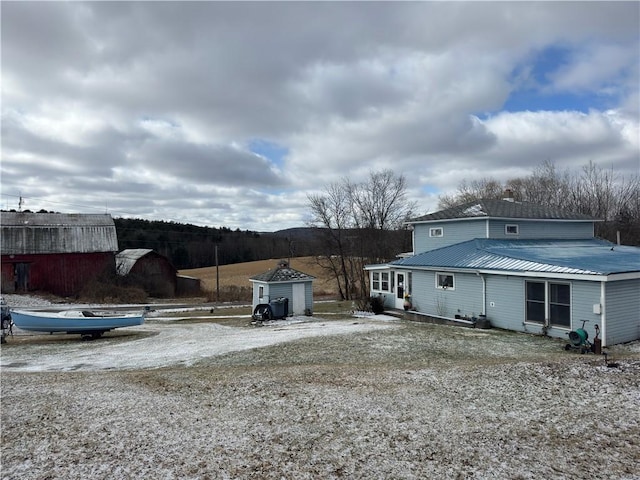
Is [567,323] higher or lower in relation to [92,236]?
lower

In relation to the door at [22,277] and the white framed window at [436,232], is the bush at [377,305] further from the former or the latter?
the door at [22,277]

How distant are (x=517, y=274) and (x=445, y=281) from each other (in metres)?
4.48

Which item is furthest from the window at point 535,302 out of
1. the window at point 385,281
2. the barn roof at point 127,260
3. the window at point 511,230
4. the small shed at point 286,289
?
the barn roof at point 127,260

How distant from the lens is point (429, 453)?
20.6 feet

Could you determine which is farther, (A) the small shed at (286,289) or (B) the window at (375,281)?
(B) the window at (375,281)

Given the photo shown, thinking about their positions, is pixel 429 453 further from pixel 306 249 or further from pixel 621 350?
pixel 306 249

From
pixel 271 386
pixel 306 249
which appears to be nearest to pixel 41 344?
pixel 271 386

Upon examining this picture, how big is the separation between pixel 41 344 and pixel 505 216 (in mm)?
22228

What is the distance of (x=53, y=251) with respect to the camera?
40969 mm

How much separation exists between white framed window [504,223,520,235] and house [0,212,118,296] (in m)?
34.6

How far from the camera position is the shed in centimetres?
4347

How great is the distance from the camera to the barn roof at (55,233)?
40281 millimetres

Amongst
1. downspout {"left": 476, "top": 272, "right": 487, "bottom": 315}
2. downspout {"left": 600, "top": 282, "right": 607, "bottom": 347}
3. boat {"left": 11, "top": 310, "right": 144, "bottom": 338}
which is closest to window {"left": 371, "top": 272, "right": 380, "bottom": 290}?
downspout {"left": 476, "top": 272, "right": 487, "bottom": 315}

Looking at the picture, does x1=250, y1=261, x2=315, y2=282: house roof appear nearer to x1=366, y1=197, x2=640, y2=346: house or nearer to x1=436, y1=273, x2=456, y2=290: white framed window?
x1=366, y1=197, x2=640, y2=346: house
